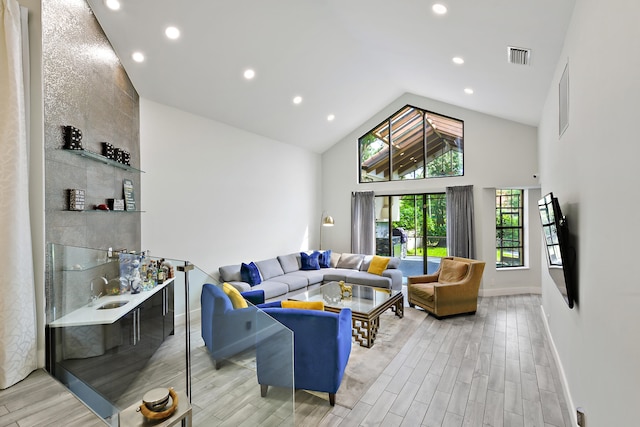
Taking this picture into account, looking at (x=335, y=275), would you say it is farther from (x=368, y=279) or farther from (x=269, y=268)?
(x=269, y=268)

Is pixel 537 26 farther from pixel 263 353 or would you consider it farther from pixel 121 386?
pixel 121 386

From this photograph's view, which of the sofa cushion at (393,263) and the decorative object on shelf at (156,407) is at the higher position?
the decorative object on shelf at (156,407)

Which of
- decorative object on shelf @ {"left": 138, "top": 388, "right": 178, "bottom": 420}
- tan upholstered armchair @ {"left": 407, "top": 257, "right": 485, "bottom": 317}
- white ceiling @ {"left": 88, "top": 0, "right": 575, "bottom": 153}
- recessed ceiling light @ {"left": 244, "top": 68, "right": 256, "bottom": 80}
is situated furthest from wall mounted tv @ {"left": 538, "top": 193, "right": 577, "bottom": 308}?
recessed ceiling light @ {"left": 244, "top": 68, "right": 256, "bottom": 80}

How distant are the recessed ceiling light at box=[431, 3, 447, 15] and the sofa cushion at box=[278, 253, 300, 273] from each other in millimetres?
4805

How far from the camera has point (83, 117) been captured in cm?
279

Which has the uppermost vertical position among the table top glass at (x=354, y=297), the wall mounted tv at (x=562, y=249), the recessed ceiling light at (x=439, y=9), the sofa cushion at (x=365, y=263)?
the recessed ceiling light at (x=439, y=9)

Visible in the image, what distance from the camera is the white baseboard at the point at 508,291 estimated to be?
20.2 ft

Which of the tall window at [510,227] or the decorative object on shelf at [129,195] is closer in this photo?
the decorative object on shelf at [129,195]

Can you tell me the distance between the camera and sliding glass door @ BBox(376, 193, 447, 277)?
6738 millimetres

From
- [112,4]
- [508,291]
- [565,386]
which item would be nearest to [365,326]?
[565,386]

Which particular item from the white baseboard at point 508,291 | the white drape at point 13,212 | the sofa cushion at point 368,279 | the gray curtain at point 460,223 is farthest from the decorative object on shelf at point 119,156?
the white baseboard at point 508,291

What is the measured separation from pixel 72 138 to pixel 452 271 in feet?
18.0

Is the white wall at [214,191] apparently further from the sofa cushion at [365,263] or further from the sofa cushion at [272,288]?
the sofa cushion at [365,263]

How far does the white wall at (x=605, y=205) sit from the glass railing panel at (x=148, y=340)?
1774 mm
